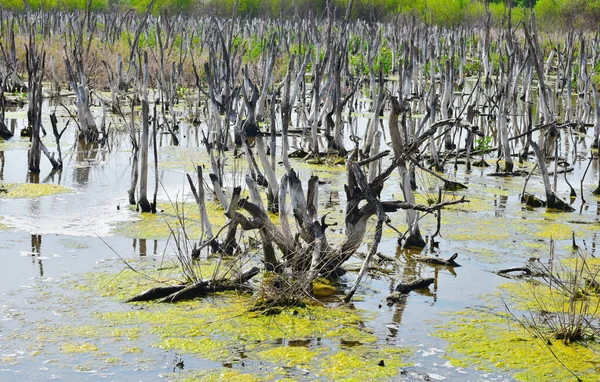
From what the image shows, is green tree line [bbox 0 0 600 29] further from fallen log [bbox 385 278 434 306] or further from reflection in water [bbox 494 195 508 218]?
fallen log [bbox 385 278 434 306]

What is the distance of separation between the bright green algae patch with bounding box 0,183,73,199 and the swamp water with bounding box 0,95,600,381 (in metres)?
0.06

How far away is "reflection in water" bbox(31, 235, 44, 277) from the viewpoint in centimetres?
766

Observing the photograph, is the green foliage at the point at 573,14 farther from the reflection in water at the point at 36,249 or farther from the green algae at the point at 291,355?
the green algae at the point at 291,355

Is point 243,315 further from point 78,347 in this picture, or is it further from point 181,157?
point 181,157

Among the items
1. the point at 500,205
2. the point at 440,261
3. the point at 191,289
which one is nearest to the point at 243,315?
the point at 191,289

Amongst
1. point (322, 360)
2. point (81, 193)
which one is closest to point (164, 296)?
point (322, 360)

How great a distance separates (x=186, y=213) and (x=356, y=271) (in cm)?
268

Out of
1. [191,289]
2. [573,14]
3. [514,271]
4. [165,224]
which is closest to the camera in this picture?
[191,289]

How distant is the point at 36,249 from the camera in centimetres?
A: 816

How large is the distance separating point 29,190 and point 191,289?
4609mm

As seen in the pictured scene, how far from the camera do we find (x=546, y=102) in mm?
11492

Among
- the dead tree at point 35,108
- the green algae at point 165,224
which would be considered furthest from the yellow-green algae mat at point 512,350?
the dead tree at point 35,108

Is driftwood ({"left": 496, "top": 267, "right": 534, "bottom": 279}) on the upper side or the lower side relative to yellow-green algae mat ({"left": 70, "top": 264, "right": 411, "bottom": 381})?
upper

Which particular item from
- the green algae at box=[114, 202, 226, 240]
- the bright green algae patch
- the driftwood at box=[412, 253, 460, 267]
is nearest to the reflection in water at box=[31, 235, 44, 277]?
the green algae at box=[114, 202, 226, 240]
